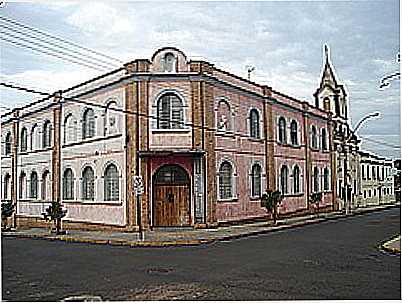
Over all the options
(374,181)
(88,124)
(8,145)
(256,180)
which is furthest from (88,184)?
(374,181)

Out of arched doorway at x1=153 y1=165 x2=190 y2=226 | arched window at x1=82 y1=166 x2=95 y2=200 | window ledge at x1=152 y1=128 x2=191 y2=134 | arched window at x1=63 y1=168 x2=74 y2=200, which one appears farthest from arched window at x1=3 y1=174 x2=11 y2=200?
window ledge at x1=152 y1=128 x2=191 y2=134

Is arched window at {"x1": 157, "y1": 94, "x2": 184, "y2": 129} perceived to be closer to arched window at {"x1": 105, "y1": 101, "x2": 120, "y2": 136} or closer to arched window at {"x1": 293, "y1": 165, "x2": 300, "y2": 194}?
arched window at {"x1": 105, "y1": 101, "x2": 120, "y2": 136}

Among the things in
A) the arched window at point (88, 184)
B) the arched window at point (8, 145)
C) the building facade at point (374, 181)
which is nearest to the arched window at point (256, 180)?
the arched window at point (88, 184)

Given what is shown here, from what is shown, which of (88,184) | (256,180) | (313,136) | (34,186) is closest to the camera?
(88,184)

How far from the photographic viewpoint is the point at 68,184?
2262cm

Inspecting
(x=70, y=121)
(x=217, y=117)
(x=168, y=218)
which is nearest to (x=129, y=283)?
(x=168, y=218)

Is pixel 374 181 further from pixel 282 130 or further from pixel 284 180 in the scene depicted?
pixel 282 130

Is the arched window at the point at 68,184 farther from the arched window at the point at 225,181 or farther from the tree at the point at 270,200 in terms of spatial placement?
the tree at the point at 270,200

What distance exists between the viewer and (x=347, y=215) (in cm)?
2833

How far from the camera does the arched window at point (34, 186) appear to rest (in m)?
25.1

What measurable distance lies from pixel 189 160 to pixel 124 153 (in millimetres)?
2633

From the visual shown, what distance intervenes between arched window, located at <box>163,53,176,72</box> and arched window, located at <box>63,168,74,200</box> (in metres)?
7.27

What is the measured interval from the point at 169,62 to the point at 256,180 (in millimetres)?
7335

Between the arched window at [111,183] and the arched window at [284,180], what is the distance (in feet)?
31.3
